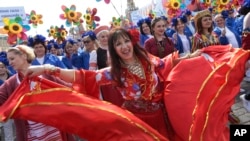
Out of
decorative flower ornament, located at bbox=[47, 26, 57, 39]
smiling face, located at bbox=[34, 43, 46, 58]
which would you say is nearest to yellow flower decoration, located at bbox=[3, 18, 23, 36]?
smiling face, located at bbox=[34, 43, 46, 58]

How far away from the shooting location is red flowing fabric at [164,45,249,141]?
2.74 metres

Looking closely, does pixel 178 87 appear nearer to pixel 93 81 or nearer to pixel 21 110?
pixel 93 81

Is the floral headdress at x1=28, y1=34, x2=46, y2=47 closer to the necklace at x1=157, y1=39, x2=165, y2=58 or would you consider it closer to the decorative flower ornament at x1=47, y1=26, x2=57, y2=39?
the necklace at x1=157, y1=39, x2=165, y2=58

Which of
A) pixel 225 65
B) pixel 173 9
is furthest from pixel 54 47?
pixel 225 65

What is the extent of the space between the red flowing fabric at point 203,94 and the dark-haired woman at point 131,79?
0.42ft

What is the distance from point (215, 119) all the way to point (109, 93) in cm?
102

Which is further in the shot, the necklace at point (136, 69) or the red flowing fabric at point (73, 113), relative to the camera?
the necklace at point (136, 69)

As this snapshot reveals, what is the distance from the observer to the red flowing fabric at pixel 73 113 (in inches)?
102

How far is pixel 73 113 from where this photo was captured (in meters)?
2.67

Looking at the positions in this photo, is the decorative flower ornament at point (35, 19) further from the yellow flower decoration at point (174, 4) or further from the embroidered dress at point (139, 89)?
the embroidered dress at point (139, 89)

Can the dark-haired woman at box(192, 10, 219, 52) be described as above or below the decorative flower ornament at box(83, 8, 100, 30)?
below

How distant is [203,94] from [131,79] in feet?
2.16

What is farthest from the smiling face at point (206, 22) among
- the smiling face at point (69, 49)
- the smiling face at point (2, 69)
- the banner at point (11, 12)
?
the banner at point (11, 12)

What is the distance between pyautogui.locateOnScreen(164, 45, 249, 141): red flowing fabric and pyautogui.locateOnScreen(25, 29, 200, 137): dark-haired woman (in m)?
0.13
